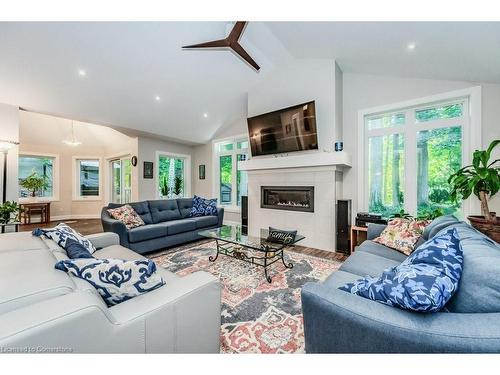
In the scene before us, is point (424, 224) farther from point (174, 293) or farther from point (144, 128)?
point (144, 128)

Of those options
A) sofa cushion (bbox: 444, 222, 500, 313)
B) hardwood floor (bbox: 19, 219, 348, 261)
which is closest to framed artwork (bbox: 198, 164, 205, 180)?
hardwood floor (bbox: 19, 219, 348, 261)

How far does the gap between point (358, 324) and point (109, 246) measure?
2.51 metres

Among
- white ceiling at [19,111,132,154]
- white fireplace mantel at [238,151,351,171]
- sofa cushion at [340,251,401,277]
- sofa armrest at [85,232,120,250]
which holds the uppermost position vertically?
white ceiling at [19,111,132,154]

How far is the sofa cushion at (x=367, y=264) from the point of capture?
5.58 ft

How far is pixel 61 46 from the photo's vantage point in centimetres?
296

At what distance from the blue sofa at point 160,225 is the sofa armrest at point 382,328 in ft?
9.71

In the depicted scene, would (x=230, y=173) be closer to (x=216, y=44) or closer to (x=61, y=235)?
(x=216, y=44)

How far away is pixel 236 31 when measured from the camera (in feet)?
8.54

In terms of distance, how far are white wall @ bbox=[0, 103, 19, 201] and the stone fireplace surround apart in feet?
13.8

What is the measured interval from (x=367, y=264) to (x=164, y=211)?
142 inches

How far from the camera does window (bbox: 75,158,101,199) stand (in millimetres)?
7168

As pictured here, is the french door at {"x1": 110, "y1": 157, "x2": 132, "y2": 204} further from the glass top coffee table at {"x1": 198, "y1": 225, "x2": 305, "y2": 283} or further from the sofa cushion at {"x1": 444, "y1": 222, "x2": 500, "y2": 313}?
the sofa cushion at {"x1": 444, "y1": 222, "x2": 500, "y2": 313}

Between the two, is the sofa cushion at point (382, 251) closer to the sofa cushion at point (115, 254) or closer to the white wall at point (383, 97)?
the white wall at point (383, 97)

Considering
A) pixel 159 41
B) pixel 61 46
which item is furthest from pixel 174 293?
pixel 61 46
